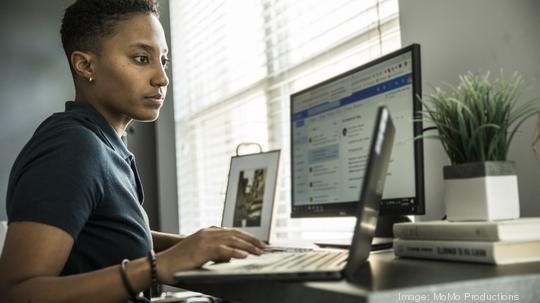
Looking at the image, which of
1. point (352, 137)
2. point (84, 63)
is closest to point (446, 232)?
point (352, 137)

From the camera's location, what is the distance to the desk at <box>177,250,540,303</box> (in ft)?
1.96

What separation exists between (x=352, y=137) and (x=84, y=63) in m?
0.64

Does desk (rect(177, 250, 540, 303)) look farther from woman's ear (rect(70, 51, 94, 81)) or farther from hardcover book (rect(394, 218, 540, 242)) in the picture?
woman's ear (rect(70, 51, 94, 81))

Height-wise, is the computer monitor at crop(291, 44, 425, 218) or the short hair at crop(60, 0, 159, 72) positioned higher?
the short hair at crop(60, 0, 159, 72)

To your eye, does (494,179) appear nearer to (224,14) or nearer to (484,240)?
(484,240)

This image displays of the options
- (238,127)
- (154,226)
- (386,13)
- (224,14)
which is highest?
(224,14)

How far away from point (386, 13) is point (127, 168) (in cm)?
87

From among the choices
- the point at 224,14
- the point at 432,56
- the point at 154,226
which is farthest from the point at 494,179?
the point at 154,226

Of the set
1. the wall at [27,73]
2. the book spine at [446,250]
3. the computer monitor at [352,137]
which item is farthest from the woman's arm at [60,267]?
the wall at [27,73]

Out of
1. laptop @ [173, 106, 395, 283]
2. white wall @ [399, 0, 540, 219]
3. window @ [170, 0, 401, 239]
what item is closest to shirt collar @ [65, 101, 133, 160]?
laptop @ [173, 106, 395, 283]

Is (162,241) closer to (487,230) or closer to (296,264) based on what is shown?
(296,264)

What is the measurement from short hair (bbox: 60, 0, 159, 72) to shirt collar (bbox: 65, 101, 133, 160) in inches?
5.3

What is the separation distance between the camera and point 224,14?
2740 millimetres

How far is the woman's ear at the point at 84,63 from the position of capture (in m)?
1.30
